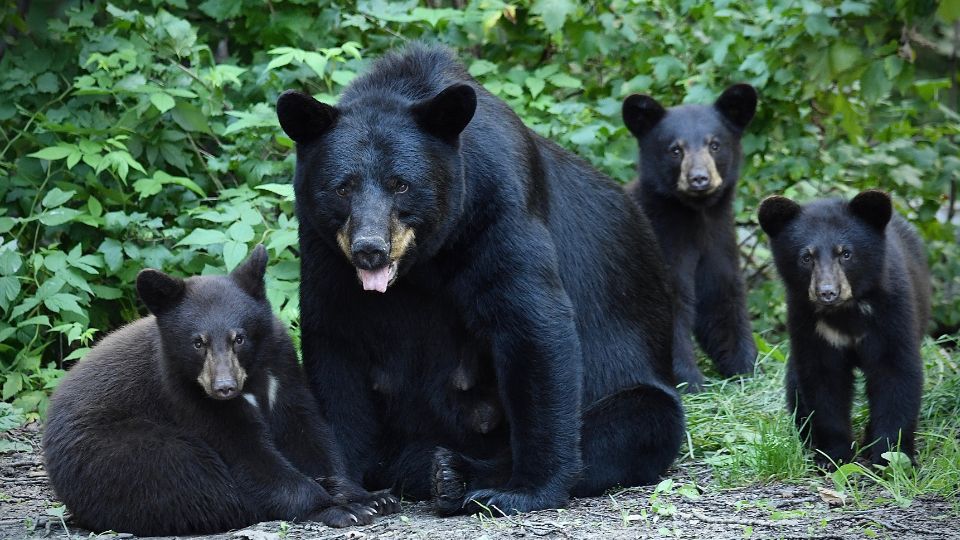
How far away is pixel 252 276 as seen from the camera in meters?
5.53

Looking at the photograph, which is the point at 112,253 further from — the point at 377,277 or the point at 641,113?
the point at 641,113

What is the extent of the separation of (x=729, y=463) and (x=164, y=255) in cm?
368

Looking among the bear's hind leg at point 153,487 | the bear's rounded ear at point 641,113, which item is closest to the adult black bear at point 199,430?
the bear's hind leg at point 153,487

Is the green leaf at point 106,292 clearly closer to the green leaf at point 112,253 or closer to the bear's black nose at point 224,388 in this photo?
the green leaf at point 112,253

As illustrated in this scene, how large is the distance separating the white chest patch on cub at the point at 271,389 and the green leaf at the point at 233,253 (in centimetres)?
150

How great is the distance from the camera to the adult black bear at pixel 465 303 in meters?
4.88

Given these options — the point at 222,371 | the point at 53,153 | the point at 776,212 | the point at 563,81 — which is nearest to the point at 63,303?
the point at 53,153

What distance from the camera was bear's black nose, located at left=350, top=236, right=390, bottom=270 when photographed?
4656mm

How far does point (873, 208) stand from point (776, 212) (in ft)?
1.48

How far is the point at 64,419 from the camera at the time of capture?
535 centimetres

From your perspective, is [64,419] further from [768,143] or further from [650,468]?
[768,143]

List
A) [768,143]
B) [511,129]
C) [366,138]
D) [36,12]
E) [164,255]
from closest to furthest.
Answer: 1. [366,138]
2. [511,129]
3. [164,255]
4. [36,12]
5. [768,143]

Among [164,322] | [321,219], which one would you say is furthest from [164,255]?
[321,219]

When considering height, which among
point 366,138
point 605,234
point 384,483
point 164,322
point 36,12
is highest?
point 36,12
